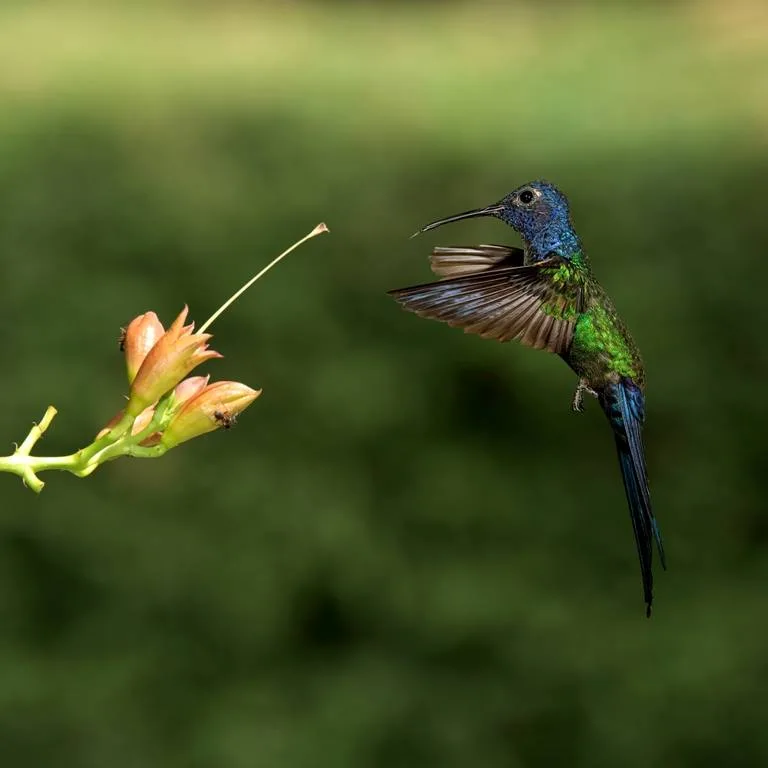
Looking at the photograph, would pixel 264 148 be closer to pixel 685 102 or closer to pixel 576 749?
pixel 685 102

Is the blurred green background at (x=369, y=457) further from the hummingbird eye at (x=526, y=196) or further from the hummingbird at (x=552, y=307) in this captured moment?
the hummingbird eye at (x=526, y=196)

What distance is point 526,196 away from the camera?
1946mm

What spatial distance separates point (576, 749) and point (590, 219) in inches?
147

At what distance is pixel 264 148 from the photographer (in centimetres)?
906

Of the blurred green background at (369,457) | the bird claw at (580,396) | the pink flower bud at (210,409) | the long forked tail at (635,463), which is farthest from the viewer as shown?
the blurred green background at (369,457)

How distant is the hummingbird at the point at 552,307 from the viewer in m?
1.71

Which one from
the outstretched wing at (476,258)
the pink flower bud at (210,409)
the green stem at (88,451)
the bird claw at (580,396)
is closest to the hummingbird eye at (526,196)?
the outstretched wing at (476,258)

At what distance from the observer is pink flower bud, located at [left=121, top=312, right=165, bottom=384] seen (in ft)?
6.77

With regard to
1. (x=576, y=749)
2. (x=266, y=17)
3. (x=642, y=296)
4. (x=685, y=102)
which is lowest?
(x=576, y=749)

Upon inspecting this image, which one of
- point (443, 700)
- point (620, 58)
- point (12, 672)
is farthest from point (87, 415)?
point (620, 58)

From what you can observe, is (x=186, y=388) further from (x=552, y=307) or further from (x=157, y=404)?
(x=552, y=307)

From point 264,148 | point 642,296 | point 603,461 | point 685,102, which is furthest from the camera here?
point 685,102

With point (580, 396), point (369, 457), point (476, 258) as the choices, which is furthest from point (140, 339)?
point (369, 457)

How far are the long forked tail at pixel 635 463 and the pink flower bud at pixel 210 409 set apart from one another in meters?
Answer: 0.49
